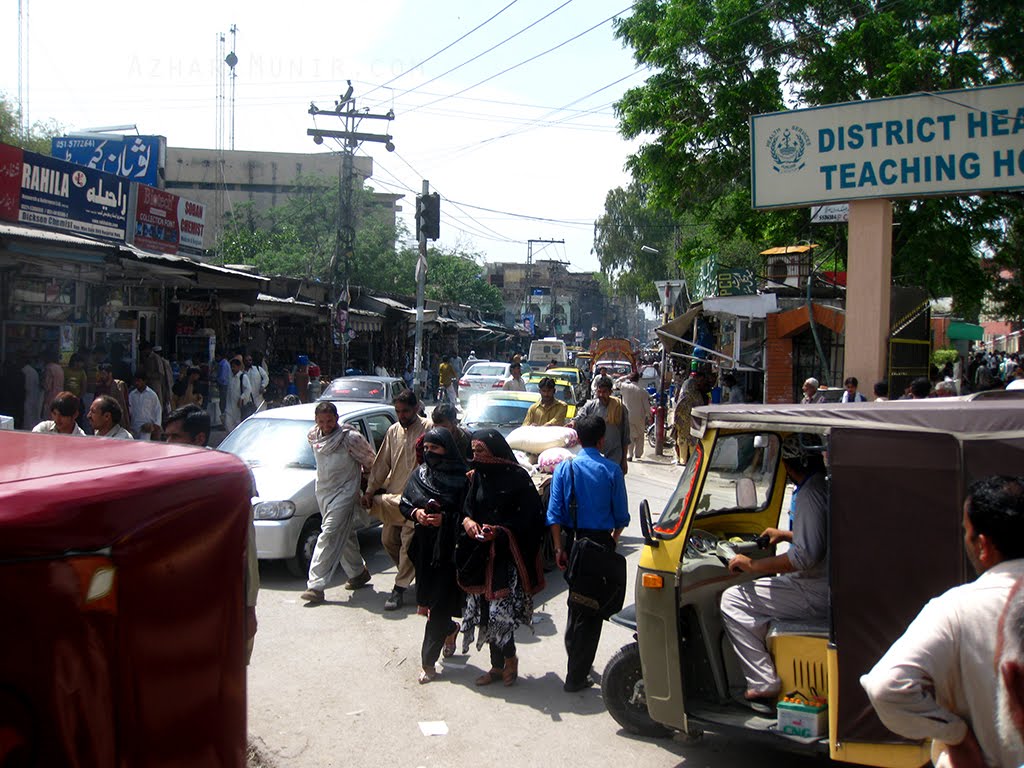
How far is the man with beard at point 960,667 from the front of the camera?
2.37 metres

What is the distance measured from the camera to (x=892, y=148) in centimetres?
1366

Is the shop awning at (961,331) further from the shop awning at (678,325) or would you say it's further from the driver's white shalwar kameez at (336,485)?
the driver's white shalwar kameez at (336,485)

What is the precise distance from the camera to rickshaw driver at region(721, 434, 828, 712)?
14.4 ft

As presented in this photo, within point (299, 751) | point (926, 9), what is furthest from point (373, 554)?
point (926, 9)

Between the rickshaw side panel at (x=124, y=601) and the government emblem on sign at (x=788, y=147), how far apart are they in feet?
43.1

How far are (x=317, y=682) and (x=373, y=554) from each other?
3.81 meters

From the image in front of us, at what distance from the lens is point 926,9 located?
679 inches

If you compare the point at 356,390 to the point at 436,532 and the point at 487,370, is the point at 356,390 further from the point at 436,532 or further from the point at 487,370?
the point at 436,532

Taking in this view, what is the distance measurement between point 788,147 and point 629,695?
1149 centimetres

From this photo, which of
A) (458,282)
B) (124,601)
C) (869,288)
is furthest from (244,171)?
(124,601)

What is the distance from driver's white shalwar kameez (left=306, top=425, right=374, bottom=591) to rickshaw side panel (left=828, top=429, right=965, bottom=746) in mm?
4836

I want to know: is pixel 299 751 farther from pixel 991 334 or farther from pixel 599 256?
pixel 991 334

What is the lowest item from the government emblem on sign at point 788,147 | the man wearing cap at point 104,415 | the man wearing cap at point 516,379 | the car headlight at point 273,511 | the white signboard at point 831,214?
the car headlight at point 273,511

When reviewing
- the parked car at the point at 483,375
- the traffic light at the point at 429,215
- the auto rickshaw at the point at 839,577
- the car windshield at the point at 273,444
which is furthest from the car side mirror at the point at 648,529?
the parked car at the point at 483,375
